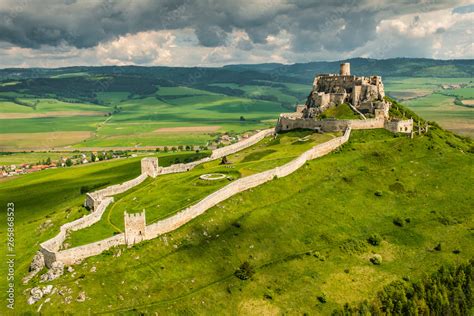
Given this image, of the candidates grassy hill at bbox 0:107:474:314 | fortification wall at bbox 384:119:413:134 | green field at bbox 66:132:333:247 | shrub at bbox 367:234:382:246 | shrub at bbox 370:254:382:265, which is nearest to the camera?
grassy hill at bbox 0:107:474:314

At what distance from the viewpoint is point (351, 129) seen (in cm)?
11906

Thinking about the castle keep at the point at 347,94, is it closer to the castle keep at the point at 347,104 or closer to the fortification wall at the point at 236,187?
the castle keep at the point at 347,104

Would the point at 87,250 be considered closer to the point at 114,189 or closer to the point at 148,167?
the point at 114,189

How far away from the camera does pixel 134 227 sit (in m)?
67.1

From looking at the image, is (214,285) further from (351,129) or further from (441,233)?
(351,129)

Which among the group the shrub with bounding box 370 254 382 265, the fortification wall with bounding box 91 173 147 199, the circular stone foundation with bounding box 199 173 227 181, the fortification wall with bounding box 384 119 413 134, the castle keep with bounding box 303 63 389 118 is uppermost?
the castle keep with bounding box 303 63 389 118

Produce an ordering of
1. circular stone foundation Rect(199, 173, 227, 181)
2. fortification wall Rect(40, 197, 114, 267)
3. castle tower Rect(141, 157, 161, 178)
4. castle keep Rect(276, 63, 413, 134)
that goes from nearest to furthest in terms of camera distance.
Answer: fortification wall Rect(40, 197, 114, 267) < circular stone foundation Rect(199, 173, 227, 181) < castle tower Rect(141, 157, 161, 178) < castle keep Rect(276, 63, 413, 134)

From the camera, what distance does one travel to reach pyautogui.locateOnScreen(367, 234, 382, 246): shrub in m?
79.5

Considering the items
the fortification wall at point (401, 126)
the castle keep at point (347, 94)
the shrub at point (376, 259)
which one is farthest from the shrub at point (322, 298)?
the castle keep at point (347, 94)

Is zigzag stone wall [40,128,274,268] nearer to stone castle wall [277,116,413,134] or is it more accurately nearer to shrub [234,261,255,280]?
shrub [234,261,255,280]

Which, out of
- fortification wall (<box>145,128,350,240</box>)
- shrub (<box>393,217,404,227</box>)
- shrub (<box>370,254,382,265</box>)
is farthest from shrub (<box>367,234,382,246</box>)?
fortification wall (<box>145,128,350,240</box>)

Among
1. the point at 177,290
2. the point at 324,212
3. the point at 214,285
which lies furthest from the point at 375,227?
the point at 177,290

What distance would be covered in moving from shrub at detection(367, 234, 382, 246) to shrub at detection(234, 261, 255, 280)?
23.5 m

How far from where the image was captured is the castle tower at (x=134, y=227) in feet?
219
